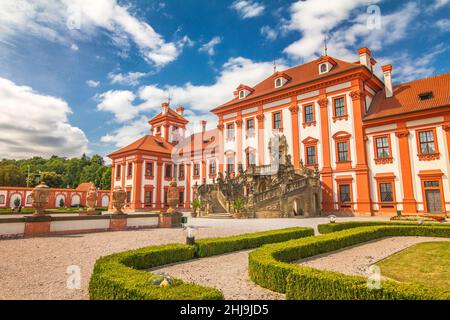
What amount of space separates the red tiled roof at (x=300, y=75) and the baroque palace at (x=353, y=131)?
0.16 metres

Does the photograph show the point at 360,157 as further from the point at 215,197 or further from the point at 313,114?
the point at 215,197

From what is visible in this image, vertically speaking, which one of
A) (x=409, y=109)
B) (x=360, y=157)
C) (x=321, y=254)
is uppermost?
(x=409, y=109)

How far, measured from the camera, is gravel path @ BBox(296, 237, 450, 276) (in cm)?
713

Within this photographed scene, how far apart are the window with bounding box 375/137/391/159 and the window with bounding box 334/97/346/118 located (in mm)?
3981

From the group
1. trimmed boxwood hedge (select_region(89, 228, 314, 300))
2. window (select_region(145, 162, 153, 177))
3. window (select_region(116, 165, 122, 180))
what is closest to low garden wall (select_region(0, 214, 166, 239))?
trimmed boxwood hedge (select_region(89, 228, 314, 300))

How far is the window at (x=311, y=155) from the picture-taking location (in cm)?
2769

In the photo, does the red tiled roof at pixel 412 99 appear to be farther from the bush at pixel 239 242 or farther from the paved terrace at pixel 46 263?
the paved terrace at pixel 46 263

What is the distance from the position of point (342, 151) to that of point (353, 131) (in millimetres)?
2041

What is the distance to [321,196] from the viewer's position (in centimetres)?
2628

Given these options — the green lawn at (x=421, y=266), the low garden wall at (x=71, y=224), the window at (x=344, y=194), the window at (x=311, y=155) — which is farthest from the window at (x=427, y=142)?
the low garden wall at (x=71, y=224)

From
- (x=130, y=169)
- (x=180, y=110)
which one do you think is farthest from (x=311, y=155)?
(x=180, y=110)

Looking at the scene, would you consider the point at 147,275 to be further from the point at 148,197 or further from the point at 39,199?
the point at 148,197
